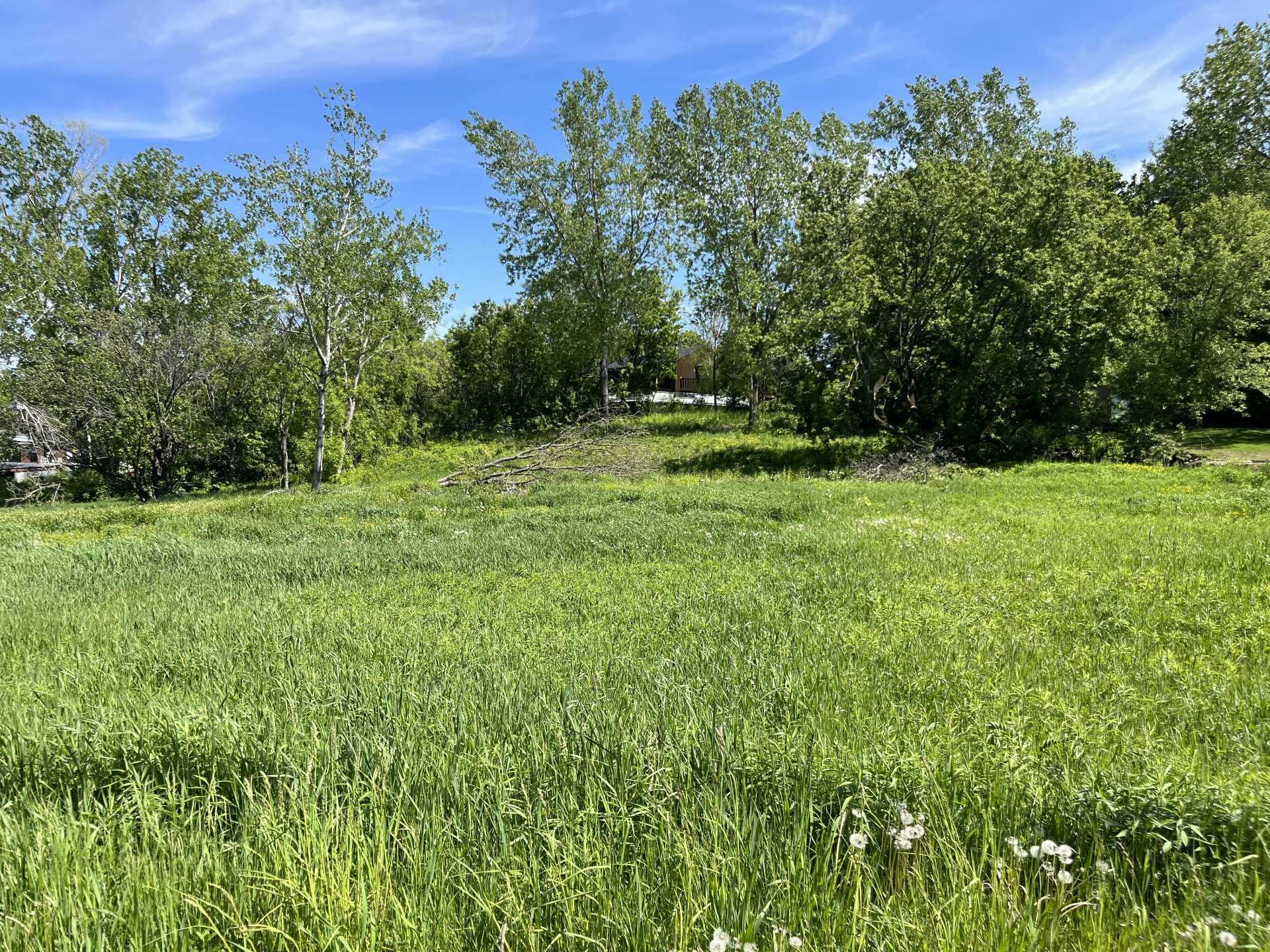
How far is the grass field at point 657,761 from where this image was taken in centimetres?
189

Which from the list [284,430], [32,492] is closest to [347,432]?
[284,430]

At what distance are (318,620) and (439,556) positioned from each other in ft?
11.4

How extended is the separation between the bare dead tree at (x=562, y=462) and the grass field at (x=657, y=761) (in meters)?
11.5

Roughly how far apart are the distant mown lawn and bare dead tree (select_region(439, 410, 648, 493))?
17861 millimetres

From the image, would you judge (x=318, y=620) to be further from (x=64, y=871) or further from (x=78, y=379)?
(x=78, y=379)

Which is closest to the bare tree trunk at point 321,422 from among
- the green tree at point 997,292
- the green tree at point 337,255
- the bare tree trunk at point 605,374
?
the green tree at point 337,255

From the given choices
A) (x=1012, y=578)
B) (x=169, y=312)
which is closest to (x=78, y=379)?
(x=169, y=312)

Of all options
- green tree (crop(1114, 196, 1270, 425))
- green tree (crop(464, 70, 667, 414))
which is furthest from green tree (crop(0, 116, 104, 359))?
green tree (crop(1114, 196, 1270, 425))

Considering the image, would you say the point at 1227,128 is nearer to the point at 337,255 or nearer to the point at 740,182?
the point at 740,182

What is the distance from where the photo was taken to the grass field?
1890mm

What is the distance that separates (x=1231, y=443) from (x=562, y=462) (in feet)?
80.2

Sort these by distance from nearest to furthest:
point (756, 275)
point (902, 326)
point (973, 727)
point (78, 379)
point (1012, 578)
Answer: point (973, 727) → point (1012, 578) → point (902, 326) → point (78, 379) → point (756, 275)

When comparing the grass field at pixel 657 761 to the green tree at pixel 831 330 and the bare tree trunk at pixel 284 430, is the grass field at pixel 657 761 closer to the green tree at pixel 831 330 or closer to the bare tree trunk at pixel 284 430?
the green tree at pixel 831 330

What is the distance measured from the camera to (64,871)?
2043 millimetres
